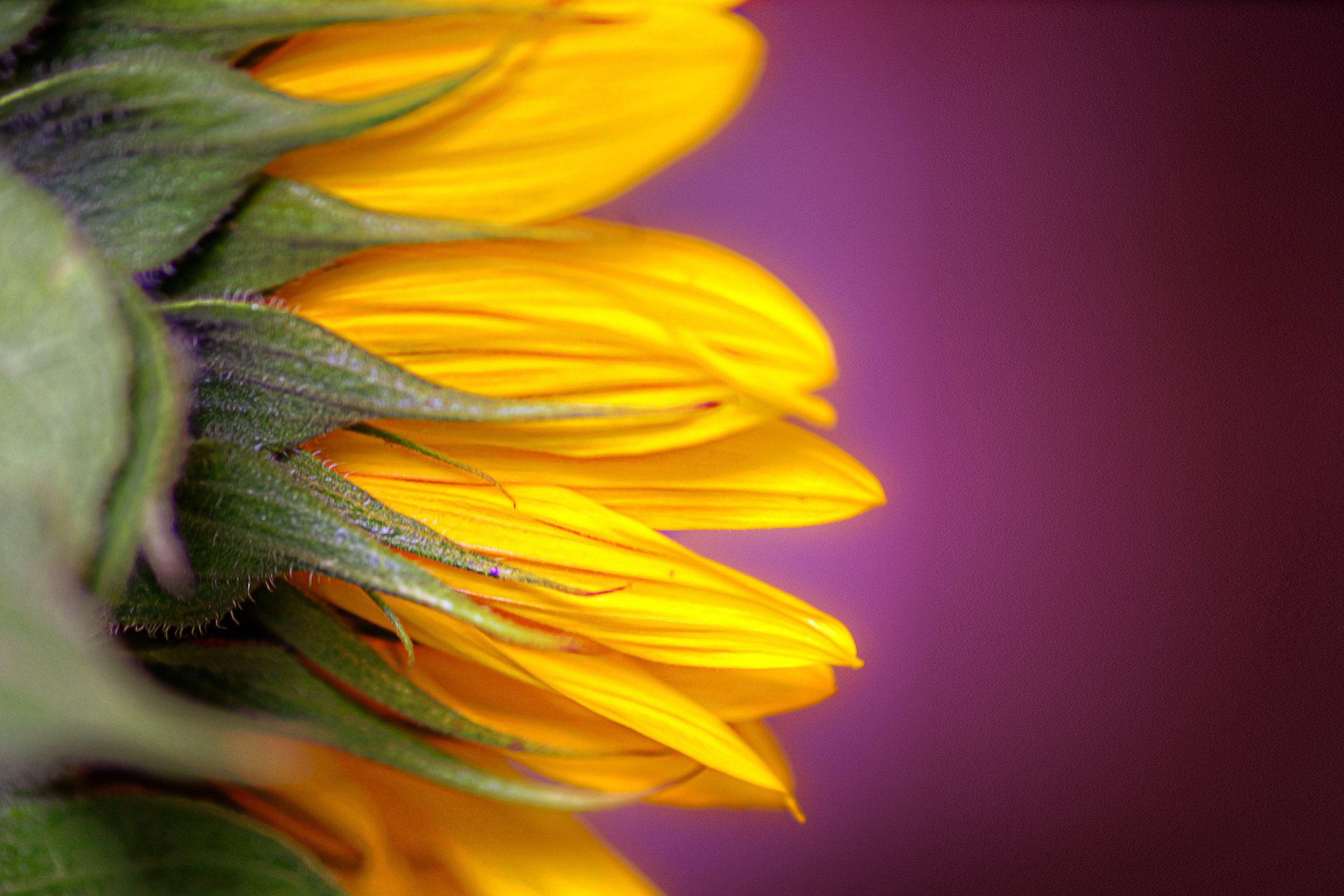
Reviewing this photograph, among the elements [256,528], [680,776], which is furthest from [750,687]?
[256,528]

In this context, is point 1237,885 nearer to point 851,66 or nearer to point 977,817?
point 977,817

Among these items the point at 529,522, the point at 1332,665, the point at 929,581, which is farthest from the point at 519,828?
the point at 1332,665

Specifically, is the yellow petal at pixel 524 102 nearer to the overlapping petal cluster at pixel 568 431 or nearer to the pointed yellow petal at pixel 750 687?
the overlapping petal cluster at pixel 568 431

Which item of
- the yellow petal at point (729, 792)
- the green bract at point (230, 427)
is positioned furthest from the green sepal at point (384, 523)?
the yellow petal at point (729, 792)

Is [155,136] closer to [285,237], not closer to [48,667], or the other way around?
[285,237]

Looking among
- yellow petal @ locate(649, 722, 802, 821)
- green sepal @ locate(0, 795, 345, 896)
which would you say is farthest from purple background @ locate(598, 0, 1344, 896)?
green sepal @ locate(0, 795, 345, 896)

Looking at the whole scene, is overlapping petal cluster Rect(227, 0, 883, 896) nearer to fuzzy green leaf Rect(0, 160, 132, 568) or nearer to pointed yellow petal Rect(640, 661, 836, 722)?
pointed yellow petal Rect(640, 661, 836, 722)
